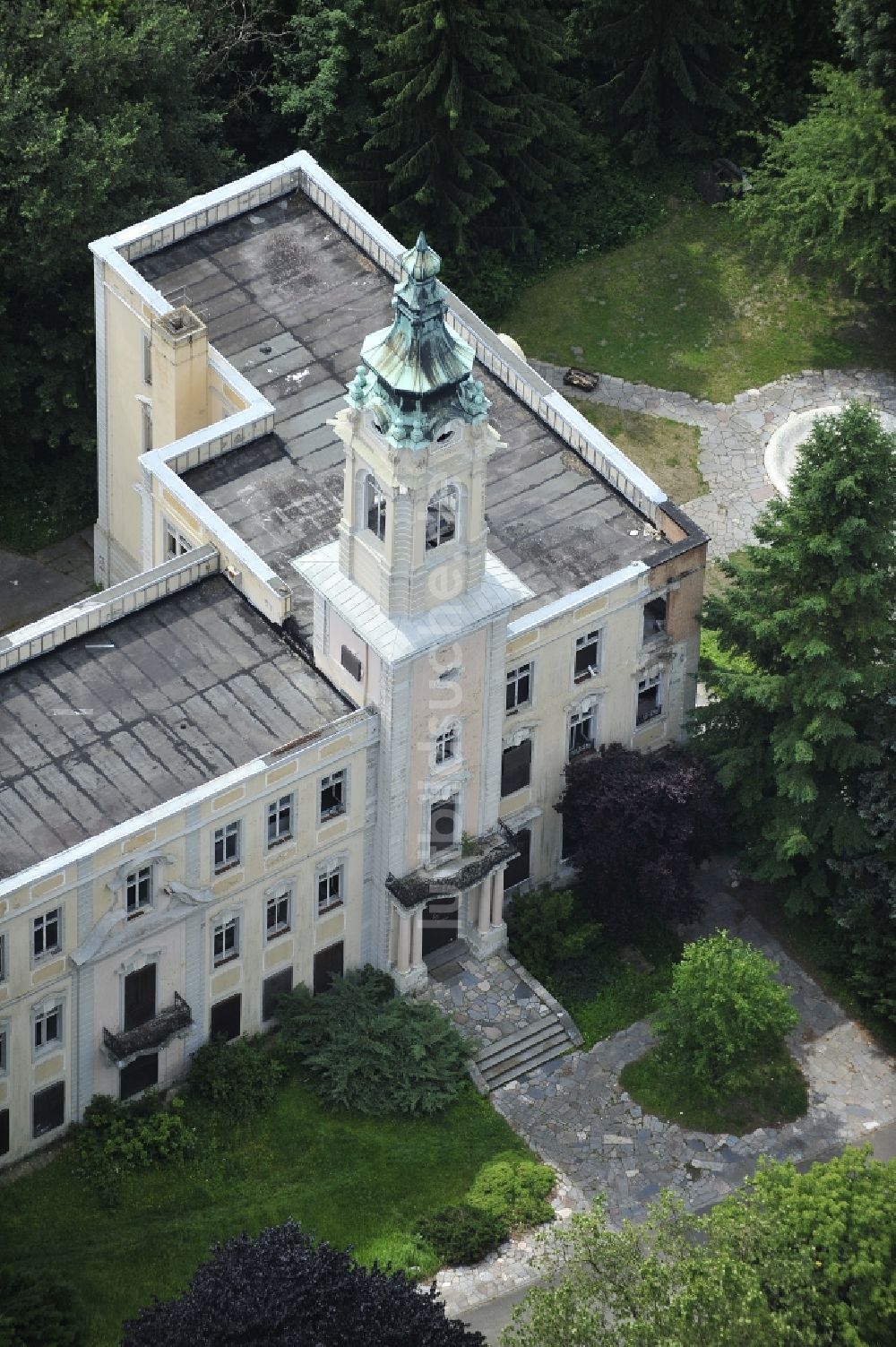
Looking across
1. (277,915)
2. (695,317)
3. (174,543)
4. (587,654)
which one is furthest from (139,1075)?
(695,317)

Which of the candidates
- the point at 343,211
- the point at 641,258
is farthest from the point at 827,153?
the point at 343,211

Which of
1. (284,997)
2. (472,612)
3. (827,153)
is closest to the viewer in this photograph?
(472,612)

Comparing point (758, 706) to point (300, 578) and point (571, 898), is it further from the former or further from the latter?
point (300, 578)

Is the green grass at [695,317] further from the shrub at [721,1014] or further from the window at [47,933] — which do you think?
the window at [47,933]

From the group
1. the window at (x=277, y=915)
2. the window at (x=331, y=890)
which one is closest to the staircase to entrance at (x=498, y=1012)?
the window at (x=331, y=890)

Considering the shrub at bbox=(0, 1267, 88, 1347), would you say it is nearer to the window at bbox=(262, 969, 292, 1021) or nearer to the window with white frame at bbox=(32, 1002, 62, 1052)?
the window with white frame at bbox=(32, 1002, 62, 1052)

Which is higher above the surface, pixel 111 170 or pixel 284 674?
pixel 111 170

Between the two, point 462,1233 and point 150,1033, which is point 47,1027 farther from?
point 462,1233

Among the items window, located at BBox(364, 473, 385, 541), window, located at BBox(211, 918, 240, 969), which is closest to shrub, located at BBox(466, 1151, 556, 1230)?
window, located at BBox(211, 918, 240, 969)
